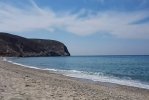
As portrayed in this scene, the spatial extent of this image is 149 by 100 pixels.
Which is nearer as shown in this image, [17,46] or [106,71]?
[106,71]

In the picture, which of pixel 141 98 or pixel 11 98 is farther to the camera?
pixel 141 98

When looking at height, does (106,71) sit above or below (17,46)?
below

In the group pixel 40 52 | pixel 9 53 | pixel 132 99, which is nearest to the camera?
pixel 132 99

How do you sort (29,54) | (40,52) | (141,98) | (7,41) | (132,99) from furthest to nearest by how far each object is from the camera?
1. (40,52)
2. (29,54)
3. (7,41)
4. (141,98)
5. (132,99)

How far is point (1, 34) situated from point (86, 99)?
562ft

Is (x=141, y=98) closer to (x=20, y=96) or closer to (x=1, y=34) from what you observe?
(x=20, y=96)

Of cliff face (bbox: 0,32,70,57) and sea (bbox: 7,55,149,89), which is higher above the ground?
cliff face (bbox: 0,32,70,57)

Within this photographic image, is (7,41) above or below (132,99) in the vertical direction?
above

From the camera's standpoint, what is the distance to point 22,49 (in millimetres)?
177375

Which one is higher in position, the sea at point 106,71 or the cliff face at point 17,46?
the cliff face at point 17,46

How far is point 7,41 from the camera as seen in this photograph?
17075 centimetres

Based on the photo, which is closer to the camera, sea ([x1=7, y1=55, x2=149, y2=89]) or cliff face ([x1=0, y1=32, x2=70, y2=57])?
sea ([x1=7, y1=55, x2=149, y2=89])

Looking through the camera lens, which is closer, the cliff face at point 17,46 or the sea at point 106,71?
the sea at point 106,71

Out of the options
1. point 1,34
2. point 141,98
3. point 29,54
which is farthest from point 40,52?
point 141,98
